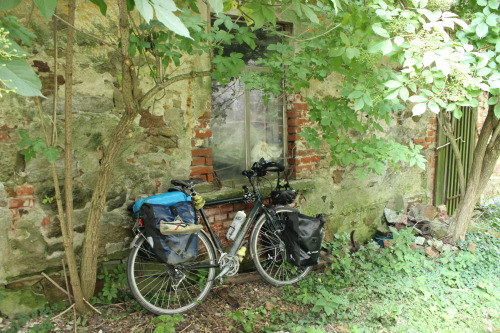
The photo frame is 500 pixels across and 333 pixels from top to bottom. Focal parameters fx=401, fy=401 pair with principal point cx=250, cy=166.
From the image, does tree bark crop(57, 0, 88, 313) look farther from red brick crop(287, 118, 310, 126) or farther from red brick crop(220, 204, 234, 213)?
red brick crop(287, 118, 310, 126)

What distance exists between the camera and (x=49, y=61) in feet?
9.00

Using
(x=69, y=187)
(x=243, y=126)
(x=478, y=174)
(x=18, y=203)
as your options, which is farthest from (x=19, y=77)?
(x=478, y=174)

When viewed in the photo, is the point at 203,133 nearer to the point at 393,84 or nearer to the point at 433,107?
the point at 393,84

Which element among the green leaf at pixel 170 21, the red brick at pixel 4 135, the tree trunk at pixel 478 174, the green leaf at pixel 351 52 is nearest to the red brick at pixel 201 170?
the red brick at pixel 4 135

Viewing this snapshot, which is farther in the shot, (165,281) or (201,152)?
(201,152)

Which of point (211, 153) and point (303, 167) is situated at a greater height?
point (211, 153)

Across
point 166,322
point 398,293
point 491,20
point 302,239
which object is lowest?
point 398,293

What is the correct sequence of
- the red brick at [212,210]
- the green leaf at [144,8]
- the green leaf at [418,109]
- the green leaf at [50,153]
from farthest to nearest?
1. the red brick at [212,210]
2. the green leaf at [50,153]
3. the green leaf at [418,109]
4. the green leaf at [144,8]

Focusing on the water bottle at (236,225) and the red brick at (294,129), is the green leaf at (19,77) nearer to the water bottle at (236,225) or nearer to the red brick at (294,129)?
the water bottle at (236,225)

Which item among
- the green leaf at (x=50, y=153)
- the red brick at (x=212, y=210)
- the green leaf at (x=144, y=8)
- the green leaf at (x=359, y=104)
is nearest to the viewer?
the green leaf at (x=144, y=8)

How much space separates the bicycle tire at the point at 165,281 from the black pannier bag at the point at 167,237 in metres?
0.14

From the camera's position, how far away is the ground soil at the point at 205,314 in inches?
109

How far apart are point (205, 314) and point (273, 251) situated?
990 mm

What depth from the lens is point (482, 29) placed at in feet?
9.11
